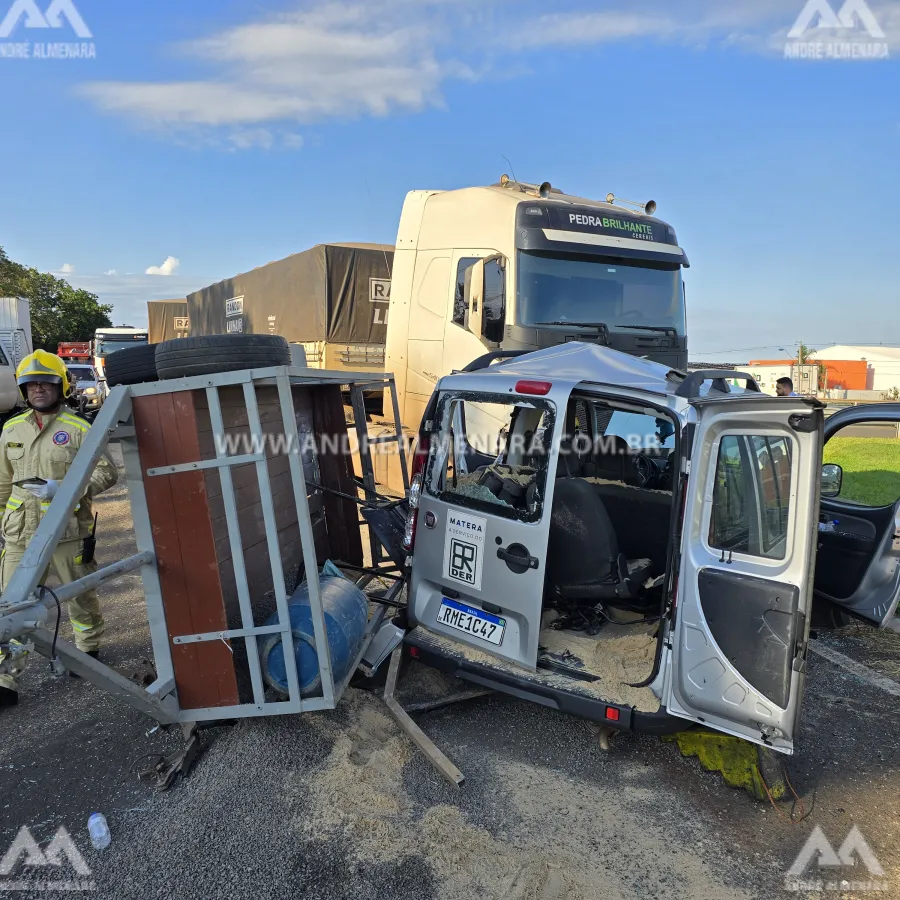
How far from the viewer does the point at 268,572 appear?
3838mm

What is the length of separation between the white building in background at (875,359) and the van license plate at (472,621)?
209ft

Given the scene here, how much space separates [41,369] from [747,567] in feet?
13.0

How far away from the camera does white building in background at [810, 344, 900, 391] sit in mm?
61406

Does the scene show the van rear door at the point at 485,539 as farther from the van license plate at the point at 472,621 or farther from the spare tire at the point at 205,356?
the spare tire at the point at 205,356

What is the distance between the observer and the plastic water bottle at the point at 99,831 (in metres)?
2.65

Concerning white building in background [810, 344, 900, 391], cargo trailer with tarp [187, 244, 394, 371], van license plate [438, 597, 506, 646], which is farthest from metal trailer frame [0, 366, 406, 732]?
white building in background [810, 344, 900, 391]

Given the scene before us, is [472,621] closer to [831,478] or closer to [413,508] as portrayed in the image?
[413,508]

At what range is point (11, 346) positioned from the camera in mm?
14781

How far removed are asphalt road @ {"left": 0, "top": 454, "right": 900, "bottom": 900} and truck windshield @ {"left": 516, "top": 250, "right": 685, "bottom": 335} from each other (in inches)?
174

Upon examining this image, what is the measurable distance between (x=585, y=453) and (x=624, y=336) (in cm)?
250

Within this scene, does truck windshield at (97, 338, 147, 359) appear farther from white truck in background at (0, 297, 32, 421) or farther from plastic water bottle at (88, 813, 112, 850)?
plastic water bottle at (88, 813, 112, 850)

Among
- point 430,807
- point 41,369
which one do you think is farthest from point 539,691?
point 41,369

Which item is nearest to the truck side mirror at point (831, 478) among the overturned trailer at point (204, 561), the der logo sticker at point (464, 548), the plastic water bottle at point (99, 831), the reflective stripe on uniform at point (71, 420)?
the der logo sticker at point (464, 548)

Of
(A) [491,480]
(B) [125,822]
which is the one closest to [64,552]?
(B) [125,822]
